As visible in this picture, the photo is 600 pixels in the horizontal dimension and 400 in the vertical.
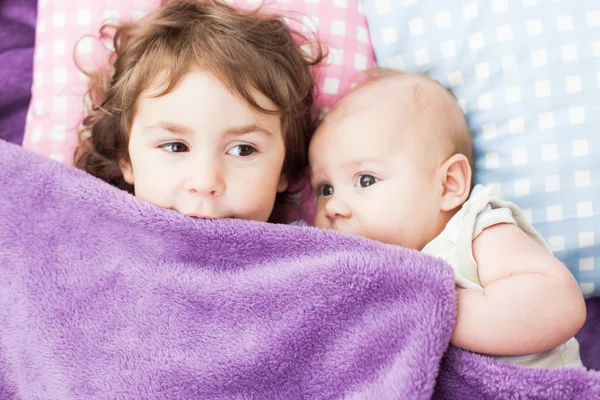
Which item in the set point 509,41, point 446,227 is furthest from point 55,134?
point 509,41

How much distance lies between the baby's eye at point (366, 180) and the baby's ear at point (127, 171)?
1.55 ft

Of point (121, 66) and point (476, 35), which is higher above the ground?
point (476, 35)

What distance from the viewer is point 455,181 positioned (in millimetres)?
1113

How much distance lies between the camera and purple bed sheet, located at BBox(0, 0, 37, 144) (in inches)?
56.2

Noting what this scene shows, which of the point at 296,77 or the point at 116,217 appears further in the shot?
the point at 296,77

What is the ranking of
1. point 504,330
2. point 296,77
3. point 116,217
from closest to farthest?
point 504,330 → point 116,217 → point 296,77

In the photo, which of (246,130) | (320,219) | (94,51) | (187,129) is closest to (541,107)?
(320,219)

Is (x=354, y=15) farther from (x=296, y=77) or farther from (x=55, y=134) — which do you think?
(x=55, y=134)

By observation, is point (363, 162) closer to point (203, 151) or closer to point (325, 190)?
point (325, 190)

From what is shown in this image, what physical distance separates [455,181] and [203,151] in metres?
0.48

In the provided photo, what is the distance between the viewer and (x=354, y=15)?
1.32 metres

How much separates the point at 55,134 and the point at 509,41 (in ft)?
3.30

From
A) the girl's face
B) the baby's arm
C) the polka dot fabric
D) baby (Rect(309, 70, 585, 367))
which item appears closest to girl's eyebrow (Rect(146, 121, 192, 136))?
the girl's face

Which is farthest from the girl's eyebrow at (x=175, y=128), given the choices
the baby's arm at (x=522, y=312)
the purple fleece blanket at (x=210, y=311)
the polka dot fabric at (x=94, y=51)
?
the baby's arm at (x=522, y=312)
